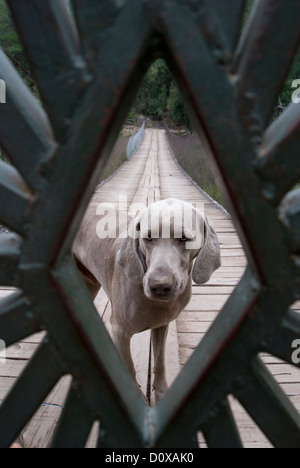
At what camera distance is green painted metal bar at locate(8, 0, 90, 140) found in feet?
1.78

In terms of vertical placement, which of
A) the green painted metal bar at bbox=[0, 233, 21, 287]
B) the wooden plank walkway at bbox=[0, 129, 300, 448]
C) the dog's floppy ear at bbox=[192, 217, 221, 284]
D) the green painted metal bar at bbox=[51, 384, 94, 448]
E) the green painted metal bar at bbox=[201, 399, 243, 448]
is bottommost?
the wooden plank walkway at bbox=[0, 129, 300, 448]

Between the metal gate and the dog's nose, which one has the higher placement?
the metal gate

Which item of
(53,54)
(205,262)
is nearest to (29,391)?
(53,54)

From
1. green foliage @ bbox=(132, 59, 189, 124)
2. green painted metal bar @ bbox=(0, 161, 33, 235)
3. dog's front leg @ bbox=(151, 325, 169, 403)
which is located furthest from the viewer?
green foliage @ bbox=(132, 59, 189, 124)

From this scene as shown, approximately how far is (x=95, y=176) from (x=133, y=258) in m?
1.41

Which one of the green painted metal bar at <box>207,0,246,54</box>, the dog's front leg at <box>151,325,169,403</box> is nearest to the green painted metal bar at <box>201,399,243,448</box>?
the green painted metal bar at <box>207,0,246,54</box>

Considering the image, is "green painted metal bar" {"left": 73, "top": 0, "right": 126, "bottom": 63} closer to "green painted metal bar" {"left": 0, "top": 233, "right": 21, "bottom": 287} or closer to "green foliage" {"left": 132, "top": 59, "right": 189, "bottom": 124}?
"green painted metal bar" {"left": 0, "top": 233, "right": 21, "bottom": 287}

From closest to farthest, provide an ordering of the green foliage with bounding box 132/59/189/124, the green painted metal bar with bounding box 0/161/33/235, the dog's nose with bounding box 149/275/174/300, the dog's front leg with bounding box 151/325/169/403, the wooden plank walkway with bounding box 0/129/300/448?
the green painted metal bar with bounding box 0/161/33/235, the dog's nose with bounding box 149/275/174/300, the wooden plank walkway with bounding box 0/129/300/448, the dog's front leg with bounding box 151/325/169/403, the green foliage with bounding box 132/59/189/124

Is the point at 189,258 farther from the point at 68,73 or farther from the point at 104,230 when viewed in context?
the point at 68,73

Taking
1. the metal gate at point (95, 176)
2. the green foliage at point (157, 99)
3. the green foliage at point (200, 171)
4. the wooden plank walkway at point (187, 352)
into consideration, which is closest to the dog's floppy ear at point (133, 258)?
the wooden plank walkway at point (187, 352)

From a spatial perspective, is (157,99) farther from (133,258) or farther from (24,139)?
(24,139)

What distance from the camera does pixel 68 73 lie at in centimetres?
56

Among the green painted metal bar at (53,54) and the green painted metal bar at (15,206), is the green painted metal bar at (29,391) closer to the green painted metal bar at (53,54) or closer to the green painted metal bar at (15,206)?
the green painted metal bar at (15,206)
